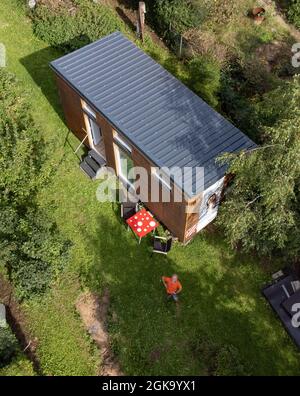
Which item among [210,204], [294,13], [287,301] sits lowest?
[287,301]

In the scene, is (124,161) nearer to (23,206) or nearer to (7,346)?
(23,206)

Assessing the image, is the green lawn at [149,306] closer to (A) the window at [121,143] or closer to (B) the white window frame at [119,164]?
(B) the white window frame at [119,164]

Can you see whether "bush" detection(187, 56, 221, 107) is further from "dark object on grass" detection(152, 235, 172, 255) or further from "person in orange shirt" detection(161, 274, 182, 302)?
"person in orange shirt" detection(161, 274, 182, 302)

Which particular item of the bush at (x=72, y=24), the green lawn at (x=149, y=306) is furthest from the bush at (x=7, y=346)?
the bush at (x=72, y=24)

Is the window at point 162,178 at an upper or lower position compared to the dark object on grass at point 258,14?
lower

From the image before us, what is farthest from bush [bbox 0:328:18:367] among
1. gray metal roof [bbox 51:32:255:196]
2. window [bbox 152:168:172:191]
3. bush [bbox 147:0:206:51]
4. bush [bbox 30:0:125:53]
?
bush [bbox 147:0:206:51]

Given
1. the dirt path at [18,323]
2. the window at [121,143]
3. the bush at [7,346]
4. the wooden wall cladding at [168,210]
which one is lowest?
the dirt path at [18,323]

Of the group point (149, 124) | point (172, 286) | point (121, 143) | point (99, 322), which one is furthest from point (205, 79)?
point (99, 322)

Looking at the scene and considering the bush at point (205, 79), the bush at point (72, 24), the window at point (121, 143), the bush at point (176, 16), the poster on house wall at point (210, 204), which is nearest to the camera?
the poster on house wall at point (210, 204)
